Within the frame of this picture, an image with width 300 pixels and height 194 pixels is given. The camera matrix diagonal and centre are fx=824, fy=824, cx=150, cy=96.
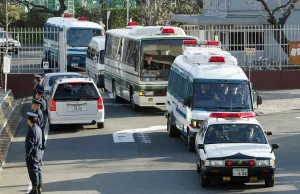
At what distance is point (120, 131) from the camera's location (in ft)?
82.2

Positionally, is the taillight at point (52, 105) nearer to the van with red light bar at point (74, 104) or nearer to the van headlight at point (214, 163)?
the van with red light bar at point (74, 104)

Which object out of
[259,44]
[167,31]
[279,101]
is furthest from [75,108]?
[259,44]

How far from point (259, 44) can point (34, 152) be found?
882 inches

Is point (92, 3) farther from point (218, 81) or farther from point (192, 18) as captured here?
point (218, 81)

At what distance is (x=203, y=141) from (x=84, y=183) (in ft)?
8.87

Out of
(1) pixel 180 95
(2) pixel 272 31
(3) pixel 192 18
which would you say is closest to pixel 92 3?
(3) pixel 192 18

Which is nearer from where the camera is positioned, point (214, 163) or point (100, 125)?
point (214, 163)

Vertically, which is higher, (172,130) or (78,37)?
(78,37)

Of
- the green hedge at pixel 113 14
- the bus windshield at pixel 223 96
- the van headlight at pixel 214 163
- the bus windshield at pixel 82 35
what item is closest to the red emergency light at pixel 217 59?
the bus windshield at pixel 223 96

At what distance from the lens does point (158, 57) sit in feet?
93.9

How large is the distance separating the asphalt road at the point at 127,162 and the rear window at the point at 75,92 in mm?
1111

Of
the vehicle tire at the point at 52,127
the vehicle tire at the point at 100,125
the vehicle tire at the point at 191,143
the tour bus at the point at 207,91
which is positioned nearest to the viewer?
the vehicle tire at the point at 191,143

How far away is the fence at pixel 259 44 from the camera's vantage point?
36906 mm

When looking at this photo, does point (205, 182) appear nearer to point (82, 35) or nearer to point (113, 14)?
point (82, 35)
